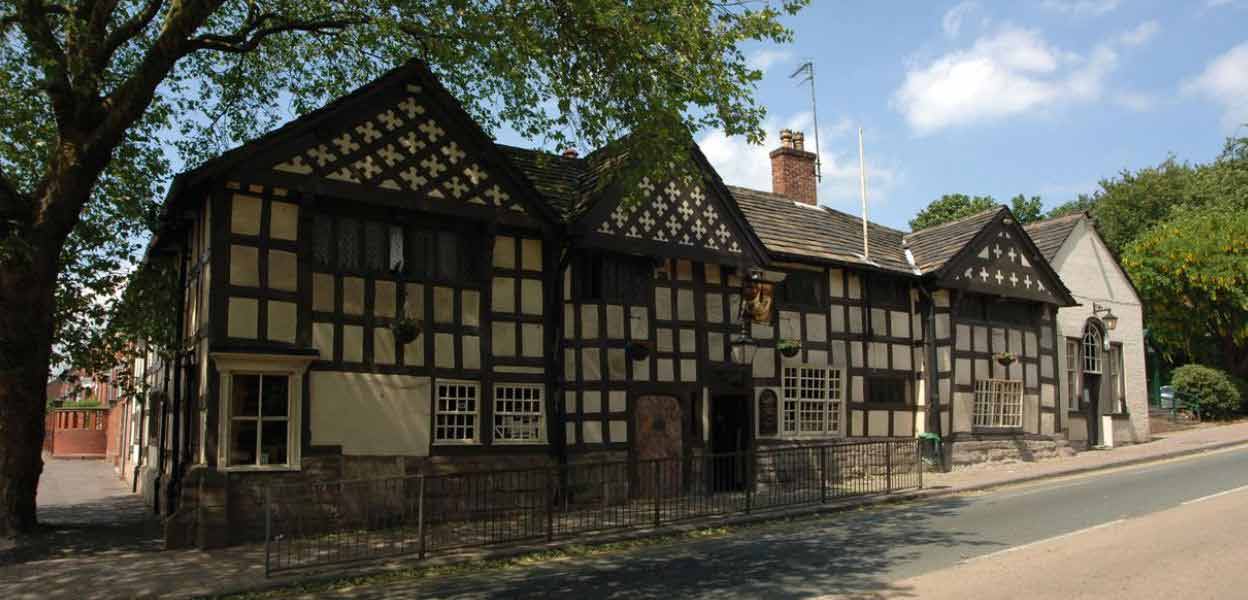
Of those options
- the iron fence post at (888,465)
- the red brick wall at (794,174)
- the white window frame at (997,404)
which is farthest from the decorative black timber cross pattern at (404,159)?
the white window frame at (997,404)

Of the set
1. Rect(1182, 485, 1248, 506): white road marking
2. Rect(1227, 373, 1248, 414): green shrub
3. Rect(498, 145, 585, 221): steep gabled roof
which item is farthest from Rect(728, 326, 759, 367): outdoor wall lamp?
Rect(1227, 373, 1248, 414): green shrub

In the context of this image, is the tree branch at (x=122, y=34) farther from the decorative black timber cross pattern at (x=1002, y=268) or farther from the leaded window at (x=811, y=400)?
the decorative black timber cross pattern at (x=1002, y=268)

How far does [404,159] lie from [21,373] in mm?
6715

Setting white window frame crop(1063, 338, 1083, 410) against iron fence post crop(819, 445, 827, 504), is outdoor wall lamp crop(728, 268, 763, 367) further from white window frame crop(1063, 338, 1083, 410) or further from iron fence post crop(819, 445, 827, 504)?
white window frame crop(1063, 338, 1083, 410)

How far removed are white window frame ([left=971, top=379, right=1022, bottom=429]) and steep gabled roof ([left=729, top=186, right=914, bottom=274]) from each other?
4040 mm

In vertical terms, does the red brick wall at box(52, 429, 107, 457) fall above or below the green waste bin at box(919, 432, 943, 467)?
below

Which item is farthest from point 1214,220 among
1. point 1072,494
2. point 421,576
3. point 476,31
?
point 421,576

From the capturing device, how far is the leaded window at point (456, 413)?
52.1 feet

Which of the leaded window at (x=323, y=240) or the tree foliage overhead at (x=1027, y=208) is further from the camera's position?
the tree foliage overhead at (x=1027, y=208)

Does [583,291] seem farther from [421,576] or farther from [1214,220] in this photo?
[1214,220]

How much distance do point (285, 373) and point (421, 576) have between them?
4.52m

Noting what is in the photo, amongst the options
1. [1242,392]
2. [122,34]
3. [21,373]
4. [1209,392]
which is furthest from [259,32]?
[1242,392]

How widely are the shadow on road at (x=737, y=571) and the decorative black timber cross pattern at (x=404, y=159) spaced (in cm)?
697

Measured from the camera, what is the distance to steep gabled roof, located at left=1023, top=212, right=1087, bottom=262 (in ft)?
90.4
